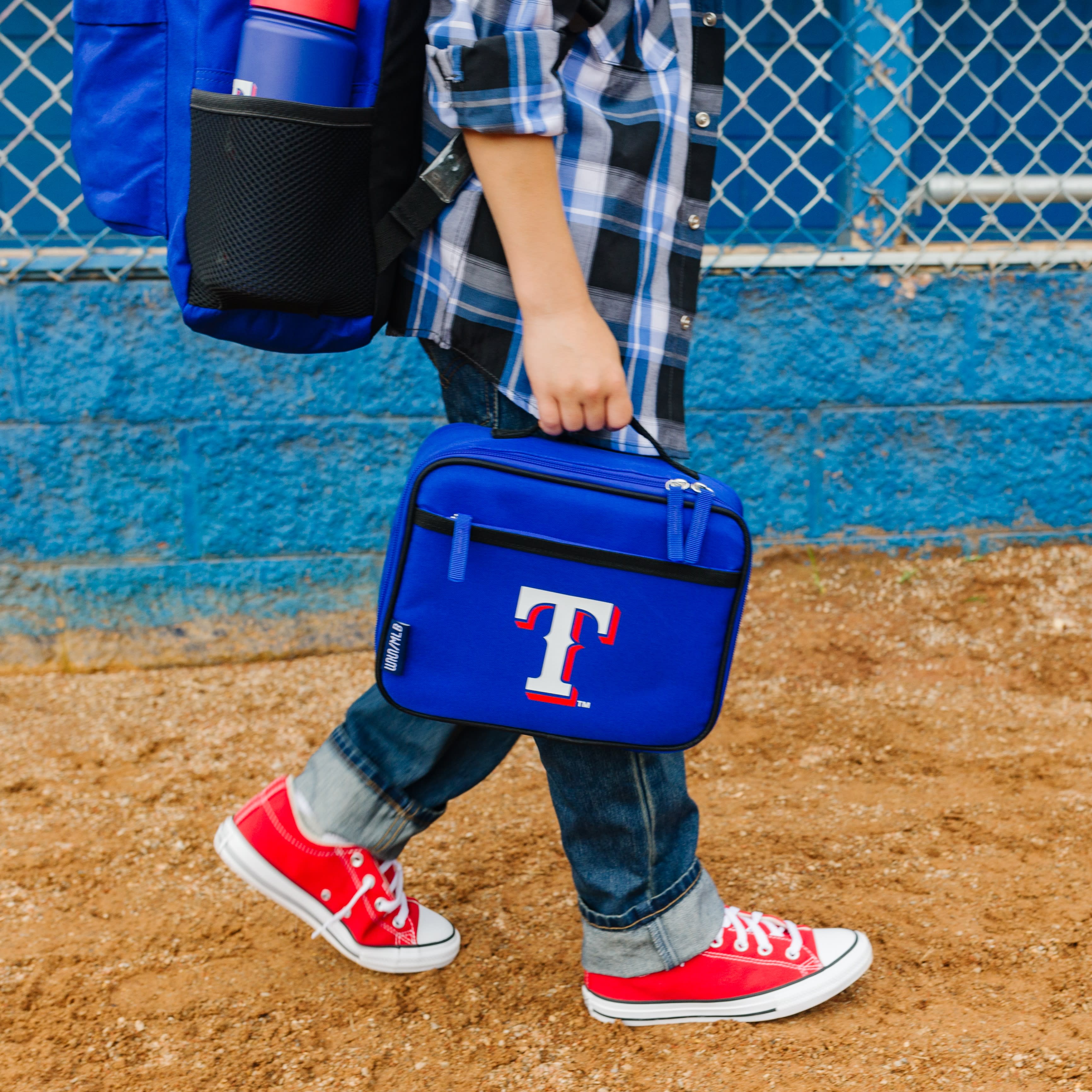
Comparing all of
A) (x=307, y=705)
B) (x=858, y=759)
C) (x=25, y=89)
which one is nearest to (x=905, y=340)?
(x=858, y=759)

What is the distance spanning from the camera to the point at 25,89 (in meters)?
3.80

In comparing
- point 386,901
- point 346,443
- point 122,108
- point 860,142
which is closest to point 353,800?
point 386,901

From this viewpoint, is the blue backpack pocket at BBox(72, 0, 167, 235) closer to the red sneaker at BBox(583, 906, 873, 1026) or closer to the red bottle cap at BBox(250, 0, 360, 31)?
the red bottle cap at BBox(250, 0, 360, 31)

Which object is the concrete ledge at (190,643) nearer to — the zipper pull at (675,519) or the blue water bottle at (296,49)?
the zipper pull at (675,519)

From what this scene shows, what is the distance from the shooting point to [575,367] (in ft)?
3.59

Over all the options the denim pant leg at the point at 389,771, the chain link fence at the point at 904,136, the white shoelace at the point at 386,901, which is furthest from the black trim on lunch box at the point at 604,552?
the chain link fence at the point at 904,136

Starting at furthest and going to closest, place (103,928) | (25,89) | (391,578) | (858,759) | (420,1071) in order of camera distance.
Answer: (25,89)
(858,759)
(103,928)
(420,1071)
(391,578)

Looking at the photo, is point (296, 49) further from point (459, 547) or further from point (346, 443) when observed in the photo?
point (346, 443)

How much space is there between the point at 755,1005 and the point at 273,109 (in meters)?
1.24

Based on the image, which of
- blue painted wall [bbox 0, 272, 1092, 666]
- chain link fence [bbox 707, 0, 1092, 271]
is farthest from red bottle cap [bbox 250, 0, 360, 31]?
chain link fence [bbox 707, 0, 1092, 271]

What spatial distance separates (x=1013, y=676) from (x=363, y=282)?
2.02 m

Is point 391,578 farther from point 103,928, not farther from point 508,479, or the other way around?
point 103,928

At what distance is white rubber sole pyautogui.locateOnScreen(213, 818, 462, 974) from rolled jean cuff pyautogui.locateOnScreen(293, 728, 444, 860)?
0.35 ft

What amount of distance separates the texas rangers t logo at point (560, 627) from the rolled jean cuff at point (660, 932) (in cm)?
36
